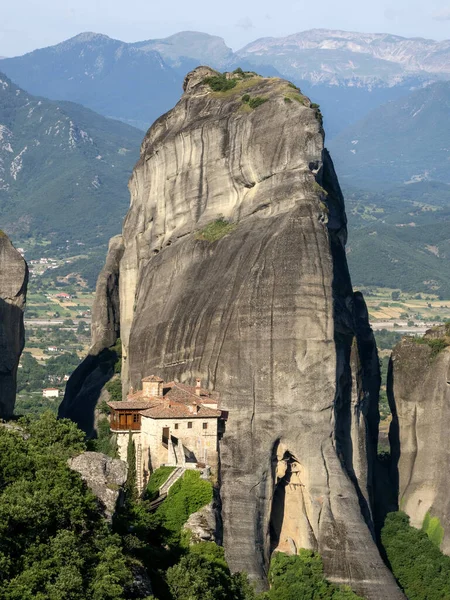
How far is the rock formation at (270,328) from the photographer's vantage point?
79.5m

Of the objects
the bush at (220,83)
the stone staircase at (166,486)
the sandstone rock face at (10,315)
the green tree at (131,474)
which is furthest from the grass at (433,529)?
the bush at (220,83)

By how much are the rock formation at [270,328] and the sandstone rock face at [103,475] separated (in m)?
23.6

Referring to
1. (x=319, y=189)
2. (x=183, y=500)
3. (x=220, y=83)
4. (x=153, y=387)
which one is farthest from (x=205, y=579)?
(x=220, y=83)

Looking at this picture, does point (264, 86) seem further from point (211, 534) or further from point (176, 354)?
point (211, 534)

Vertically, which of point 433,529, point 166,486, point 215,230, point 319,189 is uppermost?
point 319,189

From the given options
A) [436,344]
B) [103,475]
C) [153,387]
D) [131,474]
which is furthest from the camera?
[436,344]

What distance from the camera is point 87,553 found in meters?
46.9

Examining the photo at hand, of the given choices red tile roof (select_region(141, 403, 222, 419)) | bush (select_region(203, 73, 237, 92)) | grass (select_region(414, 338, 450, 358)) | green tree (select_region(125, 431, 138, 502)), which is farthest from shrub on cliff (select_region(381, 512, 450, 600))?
bush (select_region(203, 73, 237, 92))

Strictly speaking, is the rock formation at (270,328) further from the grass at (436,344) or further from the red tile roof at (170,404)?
the red tile roof at (170,404)

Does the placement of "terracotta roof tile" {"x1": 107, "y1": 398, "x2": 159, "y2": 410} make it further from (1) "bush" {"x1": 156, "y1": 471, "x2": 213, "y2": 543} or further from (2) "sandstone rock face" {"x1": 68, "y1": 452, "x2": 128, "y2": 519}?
(2) "sandstone rock face" {"x1": 68, "y1": 452, "x2": 128, "y2": 519}

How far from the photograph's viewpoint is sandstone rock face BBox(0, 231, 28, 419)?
9375 centimetres

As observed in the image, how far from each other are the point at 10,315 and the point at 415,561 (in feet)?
84.9

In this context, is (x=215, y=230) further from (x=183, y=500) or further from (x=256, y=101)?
(x=183, y=500)

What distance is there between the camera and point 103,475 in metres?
51.6
